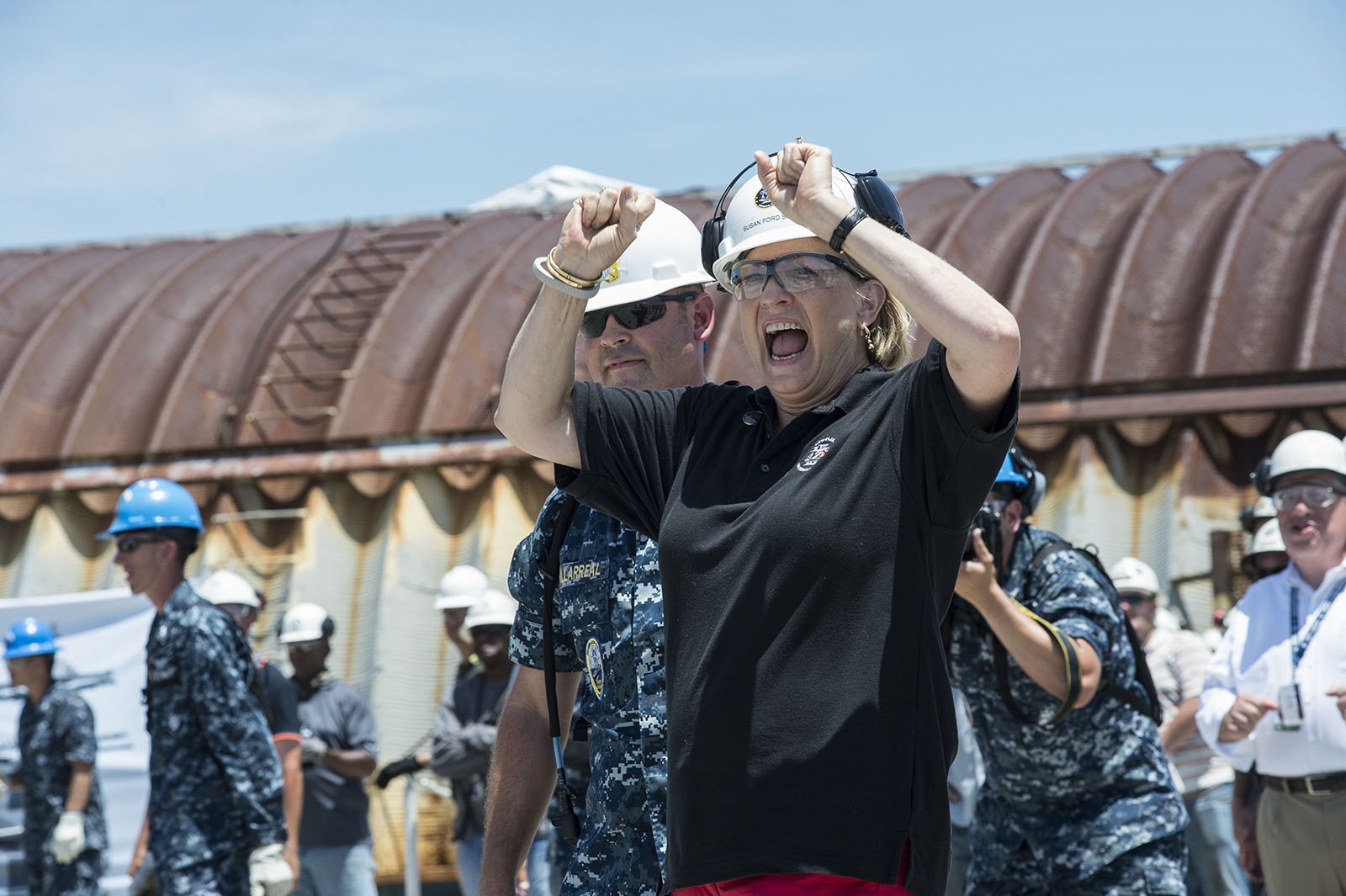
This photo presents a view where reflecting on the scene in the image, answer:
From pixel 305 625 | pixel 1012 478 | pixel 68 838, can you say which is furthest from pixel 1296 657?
pixel 68 838

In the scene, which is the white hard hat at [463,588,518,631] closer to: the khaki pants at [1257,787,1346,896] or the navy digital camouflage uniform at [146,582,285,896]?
the navy digital camouflage uniform at [146,582,285,896]

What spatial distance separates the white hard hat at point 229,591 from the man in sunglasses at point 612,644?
6.04 meters

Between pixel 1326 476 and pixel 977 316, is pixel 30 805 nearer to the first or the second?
pixel 1326 476

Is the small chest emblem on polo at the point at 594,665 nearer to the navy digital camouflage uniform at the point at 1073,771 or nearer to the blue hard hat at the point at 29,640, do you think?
the navy digital camouflage uniform at the point at 1073,771

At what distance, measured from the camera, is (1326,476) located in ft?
17.9

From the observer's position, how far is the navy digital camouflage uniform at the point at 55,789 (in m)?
8.46

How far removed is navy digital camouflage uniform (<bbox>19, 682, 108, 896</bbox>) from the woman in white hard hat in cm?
679

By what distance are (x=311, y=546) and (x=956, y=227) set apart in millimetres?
5582

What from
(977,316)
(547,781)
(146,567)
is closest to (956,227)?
(146,567)

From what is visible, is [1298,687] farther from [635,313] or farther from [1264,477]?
[635,313]

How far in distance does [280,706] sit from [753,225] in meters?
5.73

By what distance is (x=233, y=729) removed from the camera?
5.86 metres

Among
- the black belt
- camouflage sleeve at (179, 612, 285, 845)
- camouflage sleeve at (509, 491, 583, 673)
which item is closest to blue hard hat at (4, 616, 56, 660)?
camouflage sleeve at (179, 612, 285, 845)

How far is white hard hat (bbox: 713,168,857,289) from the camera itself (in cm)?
274
